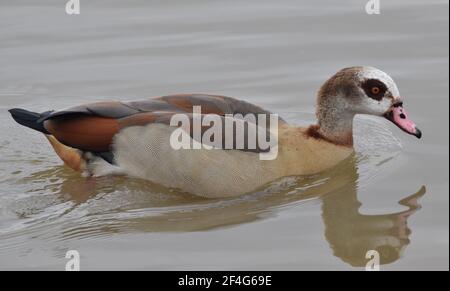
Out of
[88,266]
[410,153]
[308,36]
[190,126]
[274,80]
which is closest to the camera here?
[88,266]

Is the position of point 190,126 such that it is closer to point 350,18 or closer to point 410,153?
point 410,153

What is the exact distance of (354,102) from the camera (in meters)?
8.96

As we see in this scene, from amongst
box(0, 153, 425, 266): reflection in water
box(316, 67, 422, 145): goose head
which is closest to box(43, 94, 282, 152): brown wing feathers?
box(0, 153, 425, 266): reflection in water

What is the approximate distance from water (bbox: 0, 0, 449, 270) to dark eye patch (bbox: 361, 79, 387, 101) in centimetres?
65

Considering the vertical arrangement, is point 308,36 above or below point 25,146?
above

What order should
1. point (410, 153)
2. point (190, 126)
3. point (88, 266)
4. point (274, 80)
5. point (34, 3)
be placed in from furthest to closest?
point (34, 3) → point (274, 80) → point (410, 153) → point (190, 126) → point (88, 266)

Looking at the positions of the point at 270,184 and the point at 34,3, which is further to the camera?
the point at 34,3

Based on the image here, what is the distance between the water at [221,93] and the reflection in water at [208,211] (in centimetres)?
2

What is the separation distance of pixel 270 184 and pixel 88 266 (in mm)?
1951

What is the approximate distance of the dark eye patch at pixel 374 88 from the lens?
346 inches

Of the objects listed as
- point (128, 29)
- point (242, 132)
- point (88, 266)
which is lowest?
point (88, 266)

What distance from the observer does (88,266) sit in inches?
284

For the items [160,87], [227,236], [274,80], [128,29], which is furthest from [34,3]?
[227,236]

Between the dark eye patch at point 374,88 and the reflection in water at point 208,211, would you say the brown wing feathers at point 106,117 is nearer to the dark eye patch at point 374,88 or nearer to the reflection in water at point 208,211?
the reflection in water at point 208,211
